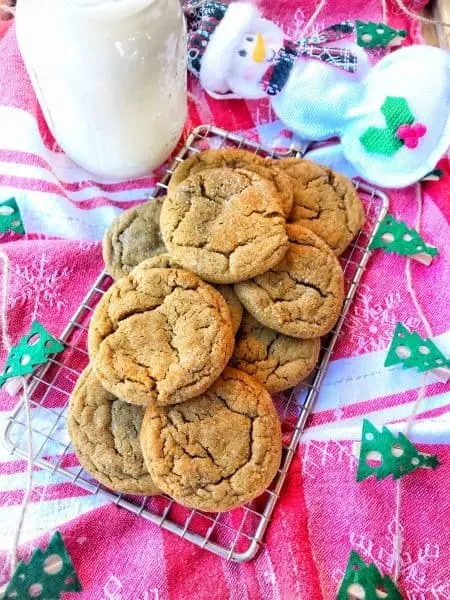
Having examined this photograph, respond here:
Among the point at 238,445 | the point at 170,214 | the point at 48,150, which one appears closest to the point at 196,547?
the point at 238,445

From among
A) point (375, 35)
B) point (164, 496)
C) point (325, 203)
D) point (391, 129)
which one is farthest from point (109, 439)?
point (375, 35)

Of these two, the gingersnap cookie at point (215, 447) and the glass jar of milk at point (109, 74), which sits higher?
the glass jar of milk at point (109, 74)

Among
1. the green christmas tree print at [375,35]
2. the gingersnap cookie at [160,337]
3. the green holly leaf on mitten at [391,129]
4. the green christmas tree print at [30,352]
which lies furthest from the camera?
the green christmas tree print at [375,35]

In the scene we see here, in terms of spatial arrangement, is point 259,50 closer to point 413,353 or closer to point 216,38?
point 216,38

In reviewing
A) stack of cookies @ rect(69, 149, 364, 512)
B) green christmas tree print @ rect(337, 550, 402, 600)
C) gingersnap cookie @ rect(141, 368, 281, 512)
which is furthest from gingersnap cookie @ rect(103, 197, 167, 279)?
green christmas tree print @ rect(337, 550, 402, 600)

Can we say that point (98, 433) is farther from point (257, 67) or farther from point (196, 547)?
point (257, 67)

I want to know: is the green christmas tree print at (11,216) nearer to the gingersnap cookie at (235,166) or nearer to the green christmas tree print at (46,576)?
the gingersnap cookie at (235,166)

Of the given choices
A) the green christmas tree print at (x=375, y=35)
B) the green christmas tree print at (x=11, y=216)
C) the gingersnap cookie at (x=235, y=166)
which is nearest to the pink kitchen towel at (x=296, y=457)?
the green christmas tree print at (x=11, y=216)

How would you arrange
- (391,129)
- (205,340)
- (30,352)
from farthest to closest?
(391,129)
(30,352)
(205,340)
